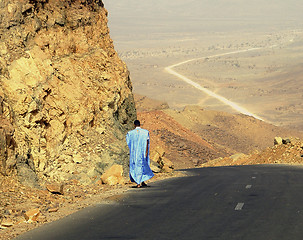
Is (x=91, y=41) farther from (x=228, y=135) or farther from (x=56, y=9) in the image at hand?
(x=228, y=135)

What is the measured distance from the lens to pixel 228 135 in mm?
65562

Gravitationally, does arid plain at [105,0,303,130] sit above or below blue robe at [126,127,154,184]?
below

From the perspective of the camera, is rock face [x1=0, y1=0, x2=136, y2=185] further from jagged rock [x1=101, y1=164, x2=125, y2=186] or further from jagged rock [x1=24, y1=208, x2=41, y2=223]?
jagged rock [x1=24, y1=208, x2=41, y2=223]

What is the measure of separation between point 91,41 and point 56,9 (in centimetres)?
225

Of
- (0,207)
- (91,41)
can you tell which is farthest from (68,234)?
(91,41)

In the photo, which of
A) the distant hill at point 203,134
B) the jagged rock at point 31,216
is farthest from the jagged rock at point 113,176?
the distant hill at point 203,134

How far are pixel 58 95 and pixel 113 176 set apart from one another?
3599mm

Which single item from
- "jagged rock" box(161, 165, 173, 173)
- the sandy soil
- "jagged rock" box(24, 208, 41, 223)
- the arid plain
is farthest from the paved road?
the sandy soil

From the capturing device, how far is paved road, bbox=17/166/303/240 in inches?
368

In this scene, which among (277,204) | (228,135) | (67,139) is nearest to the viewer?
(277,204)

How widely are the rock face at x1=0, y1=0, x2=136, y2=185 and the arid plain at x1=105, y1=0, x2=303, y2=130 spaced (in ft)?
181

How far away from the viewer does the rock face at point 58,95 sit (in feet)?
60.2

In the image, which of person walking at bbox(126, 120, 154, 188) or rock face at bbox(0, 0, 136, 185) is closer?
person walking at bbox(126, 120, 154, 188)

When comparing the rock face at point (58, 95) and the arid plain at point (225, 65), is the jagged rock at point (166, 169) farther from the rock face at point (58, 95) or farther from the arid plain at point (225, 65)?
the arid plain at point (225, 65)
